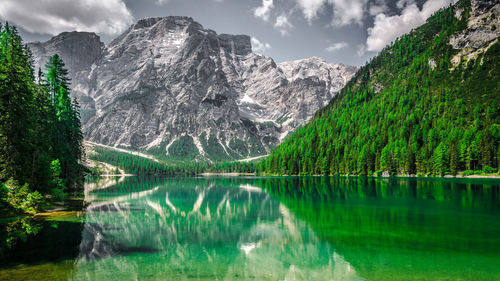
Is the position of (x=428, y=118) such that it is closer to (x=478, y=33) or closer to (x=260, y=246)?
(x=478, y=33)

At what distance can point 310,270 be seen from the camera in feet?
48.3

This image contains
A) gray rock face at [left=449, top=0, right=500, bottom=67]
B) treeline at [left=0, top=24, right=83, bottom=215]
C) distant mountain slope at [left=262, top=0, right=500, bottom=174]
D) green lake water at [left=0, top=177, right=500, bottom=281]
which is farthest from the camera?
gray rock face at [left=449, top=0, right=500, bottom=67]

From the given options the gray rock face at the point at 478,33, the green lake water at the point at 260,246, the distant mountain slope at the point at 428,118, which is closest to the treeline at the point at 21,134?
the green lake water at the point at 260,246

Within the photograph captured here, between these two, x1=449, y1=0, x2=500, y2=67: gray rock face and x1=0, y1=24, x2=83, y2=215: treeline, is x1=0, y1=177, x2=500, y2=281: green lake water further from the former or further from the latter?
x1=449, y1=0, x2=500, y2=67: gray rock face

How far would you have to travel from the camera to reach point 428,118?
422 ft

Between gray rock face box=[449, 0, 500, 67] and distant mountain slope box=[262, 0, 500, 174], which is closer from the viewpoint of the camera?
distant mountain slope box=[262, 0, 500, 174]

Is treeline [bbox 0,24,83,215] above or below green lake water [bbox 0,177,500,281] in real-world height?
above

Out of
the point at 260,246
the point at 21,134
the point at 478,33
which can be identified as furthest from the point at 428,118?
the point at 21,134

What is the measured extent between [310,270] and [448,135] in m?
116

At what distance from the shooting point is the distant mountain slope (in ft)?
323

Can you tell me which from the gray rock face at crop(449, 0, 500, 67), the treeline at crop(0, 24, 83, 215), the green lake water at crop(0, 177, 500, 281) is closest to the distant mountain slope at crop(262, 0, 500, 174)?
the gray rock face at crop(449, 0, 500, 67)

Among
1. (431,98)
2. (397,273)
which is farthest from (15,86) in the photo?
(431,98)

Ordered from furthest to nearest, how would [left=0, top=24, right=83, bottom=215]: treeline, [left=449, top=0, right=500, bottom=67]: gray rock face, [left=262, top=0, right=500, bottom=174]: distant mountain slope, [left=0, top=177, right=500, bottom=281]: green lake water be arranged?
[left=449, top=0, right=500, bottom=67]: gray rock face, [left=262, top=0, right=500, bottom=174]: distant mountain slope, [left=0, top=24, right=83, bottom=215]: treeline, [left=0, top=177, right=500, bottom=281]: green lake water

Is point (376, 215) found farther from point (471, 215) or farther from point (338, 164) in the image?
point (338, 164)
